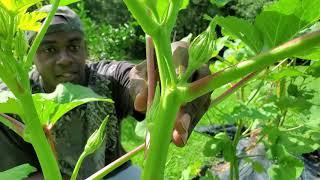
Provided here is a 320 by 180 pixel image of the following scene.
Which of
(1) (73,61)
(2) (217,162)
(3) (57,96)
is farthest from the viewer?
(2) (217,162)

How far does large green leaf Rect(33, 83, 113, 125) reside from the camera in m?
0.71

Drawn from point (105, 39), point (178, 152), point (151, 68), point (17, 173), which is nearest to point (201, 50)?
point (151, 68)

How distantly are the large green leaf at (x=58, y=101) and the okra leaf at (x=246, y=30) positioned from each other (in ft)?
0.59

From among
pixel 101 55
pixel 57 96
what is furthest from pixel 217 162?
pixel 57 96

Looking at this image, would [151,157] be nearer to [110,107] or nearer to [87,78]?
[110,107]

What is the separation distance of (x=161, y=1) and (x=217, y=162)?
3.52 m

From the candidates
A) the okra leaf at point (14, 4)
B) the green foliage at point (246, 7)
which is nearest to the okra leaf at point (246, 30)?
the okra leaf at point (14, 4)

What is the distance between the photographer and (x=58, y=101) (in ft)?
2.35

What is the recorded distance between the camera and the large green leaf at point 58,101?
0.71 metres

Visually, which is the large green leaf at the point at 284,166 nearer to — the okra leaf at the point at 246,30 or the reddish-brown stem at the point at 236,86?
the reddish-brown stem at the point at 236,86

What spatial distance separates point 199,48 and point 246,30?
7 centimetres

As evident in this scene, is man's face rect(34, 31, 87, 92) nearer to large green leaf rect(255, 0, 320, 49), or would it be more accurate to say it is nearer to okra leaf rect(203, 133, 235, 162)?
okra leaf rect(203, 133, 235, 162)

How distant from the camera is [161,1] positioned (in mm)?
614

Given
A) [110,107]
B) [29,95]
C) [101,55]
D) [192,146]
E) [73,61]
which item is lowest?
[192,146]
